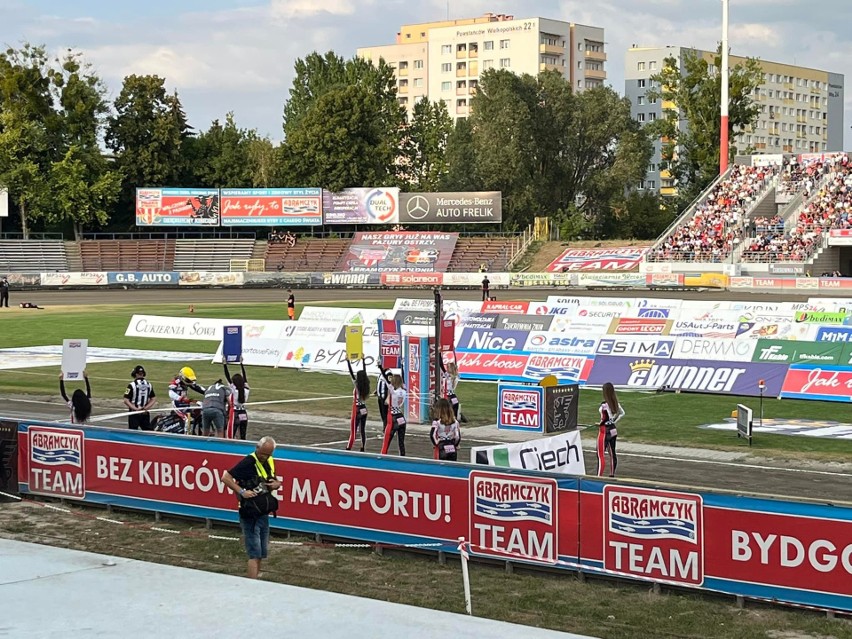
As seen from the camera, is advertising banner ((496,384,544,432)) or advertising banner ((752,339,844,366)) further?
advertising banner ((752,339,844,366))

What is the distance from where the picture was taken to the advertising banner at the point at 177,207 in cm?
8925

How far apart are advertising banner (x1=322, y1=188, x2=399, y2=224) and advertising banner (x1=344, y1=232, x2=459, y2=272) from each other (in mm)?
1682

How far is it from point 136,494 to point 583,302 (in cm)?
2666

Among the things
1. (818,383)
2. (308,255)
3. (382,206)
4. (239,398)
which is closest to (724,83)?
(382,206)

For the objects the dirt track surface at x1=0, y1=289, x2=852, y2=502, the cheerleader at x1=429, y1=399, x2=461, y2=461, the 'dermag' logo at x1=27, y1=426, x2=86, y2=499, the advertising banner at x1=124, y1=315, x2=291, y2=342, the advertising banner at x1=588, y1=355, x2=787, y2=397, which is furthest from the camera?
the advertising banner at x1=124, y1=315, x2=291, y2=342

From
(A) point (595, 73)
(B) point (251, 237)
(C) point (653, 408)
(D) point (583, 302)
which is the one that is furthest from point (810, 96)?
(C) point (653, 408)

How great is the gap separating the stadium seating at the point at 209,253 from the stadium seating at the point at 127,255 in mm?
775

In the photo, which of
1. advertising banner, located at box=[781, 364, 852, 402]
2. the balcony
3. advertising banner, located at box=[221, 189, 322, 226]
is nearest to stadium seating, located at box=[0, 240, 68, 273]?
advertising banner, located at box=[221, 189, 322, 226]

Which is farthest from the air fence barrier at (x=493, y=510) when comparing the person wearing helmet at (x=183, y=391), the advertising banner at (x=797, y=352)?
the advertising banner at (x=797, y=352)

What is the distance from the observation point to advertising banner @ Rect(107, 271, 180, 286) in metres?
81.5

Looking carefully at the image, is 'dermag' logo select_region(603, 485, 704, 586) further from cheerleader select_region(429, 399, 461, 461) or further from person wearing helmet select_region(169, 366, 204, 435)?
person wearing helmet select_region(169, 366, 204, 435)

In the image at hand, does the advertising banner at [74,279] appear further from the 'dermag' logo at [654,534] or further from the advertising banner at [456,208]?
the 'dermag' logo at [654,534]

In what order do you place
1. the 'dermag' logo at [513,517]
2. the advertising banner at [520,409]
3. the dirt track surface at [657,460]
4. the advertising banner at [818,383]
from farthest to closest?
1. the advertising banner at [818,383]
2. the advertising banner at [520,409]
3. the dirt track surface at [657,460]
4. the 'dermag' logo at [513,517]

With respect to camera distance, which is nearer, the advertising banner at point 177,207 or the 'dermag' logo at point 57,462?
the 'dermag' logo at point 57,462
